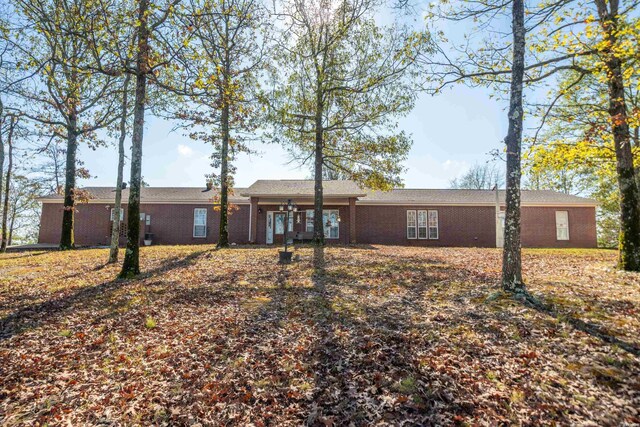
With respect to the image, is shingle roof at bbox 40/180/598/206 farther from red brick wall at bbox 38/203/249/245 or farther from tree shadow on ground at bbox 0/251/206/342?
tree shadow on ground at bbox 0/251/206/342

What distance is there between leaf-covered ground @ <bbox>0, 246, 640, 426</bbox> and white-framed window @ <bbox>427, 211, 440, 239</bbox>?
1336cm

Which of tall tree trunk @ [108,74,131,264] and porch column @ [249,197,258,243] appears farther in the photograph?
porch column @ [249,197,258,243]

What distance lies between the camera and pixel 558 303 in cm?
536

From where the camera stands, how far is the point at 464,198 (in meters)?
21.0

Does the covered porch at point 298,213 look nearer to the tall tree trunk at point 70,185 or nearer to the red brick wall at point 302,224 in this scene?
the red brick wall at point 302,224

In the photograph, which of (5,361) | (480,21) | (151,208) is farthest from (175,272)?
(151,208)

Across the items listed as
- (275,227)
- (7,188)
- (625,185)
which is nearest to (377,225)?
(275,227)

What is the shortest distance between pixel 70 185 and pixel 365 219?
1656 centimetres

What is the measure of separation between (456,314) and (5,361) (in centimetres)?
636

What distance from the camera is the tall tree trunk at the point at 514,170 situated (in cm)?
591

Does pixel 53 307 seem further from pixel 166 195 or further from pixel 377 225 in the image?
pixel 377 225

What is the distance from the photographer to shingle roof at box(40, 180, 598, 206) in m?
19.9

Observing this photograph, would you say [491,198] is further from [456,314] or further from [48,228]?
[48,228]

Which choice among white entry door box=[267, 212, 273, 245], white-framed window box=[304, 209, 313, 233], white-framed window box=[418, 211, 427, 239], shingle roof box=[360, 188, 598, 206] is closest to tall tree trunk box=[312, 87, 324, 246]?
white-framed window box=[304, 209, 313, 233]
